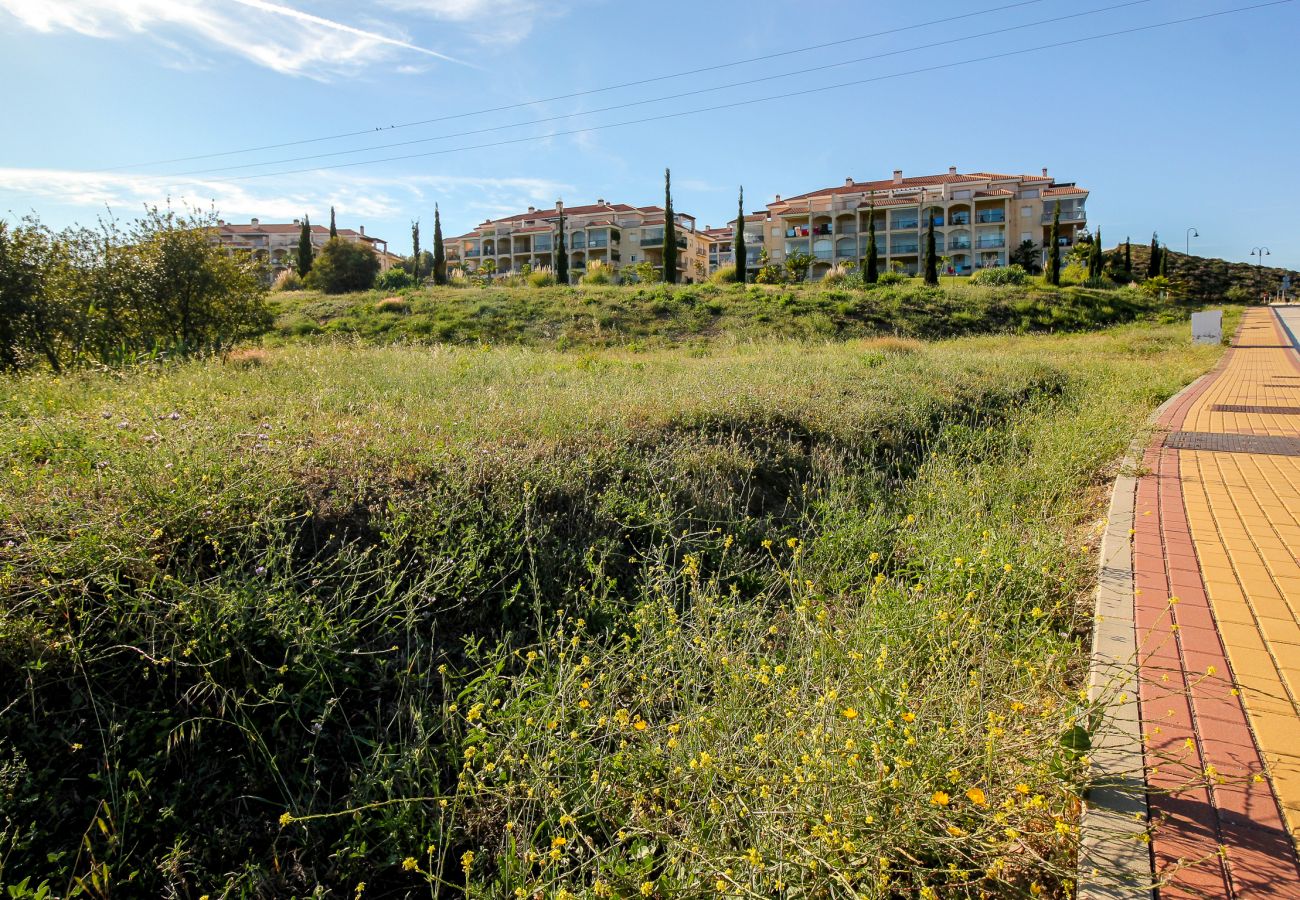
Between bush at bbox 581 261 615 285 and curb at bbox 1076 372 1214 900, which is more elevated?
bush at bbox 581 261 615 285

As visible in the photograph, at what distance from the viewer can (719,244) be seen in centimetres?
8731

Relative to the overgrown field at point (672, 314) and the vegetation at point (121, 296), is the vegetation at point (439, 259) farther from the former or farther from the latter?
the vegetation at point (121, 296)

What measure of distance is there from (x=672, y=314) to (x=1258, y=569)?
20.5 m

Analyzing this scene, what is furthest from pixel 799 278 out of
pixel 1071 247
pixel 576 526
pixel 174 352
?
pixel 576 526

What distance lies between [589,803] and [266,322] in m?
13.0

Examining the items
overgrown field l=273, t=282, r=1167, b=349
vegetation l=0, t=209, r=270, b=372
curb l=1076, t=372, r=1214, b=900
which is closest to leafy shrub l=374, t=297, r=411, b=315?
overgrown field l=273, t=282, r=1167, b=349

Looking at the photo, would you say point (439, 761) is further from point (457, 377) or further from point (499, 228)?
point (499, 228)

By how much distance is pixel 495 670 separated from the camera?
3127 mm

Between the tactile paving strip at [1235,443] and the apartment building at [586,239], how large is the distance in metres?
63.4

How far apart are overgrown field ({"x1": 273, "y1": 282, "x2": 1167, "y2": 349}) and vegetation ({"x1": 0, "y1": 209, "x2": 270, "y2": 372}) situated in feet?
19.7

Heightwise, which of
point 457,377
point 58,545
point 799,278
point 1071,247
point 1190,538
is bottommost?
point 1190,538

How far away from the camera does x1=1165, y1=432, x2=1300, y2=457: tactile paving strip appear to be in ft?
25.4

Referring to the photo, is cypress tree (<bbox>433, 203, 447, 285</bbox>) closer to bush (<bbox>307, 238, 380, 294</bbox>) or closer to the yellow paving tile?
bush (<bbox>307, 238, 380, 294</bbox>)

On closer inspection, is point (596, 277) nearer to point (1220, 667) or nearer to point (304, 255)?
point (304, 255)
